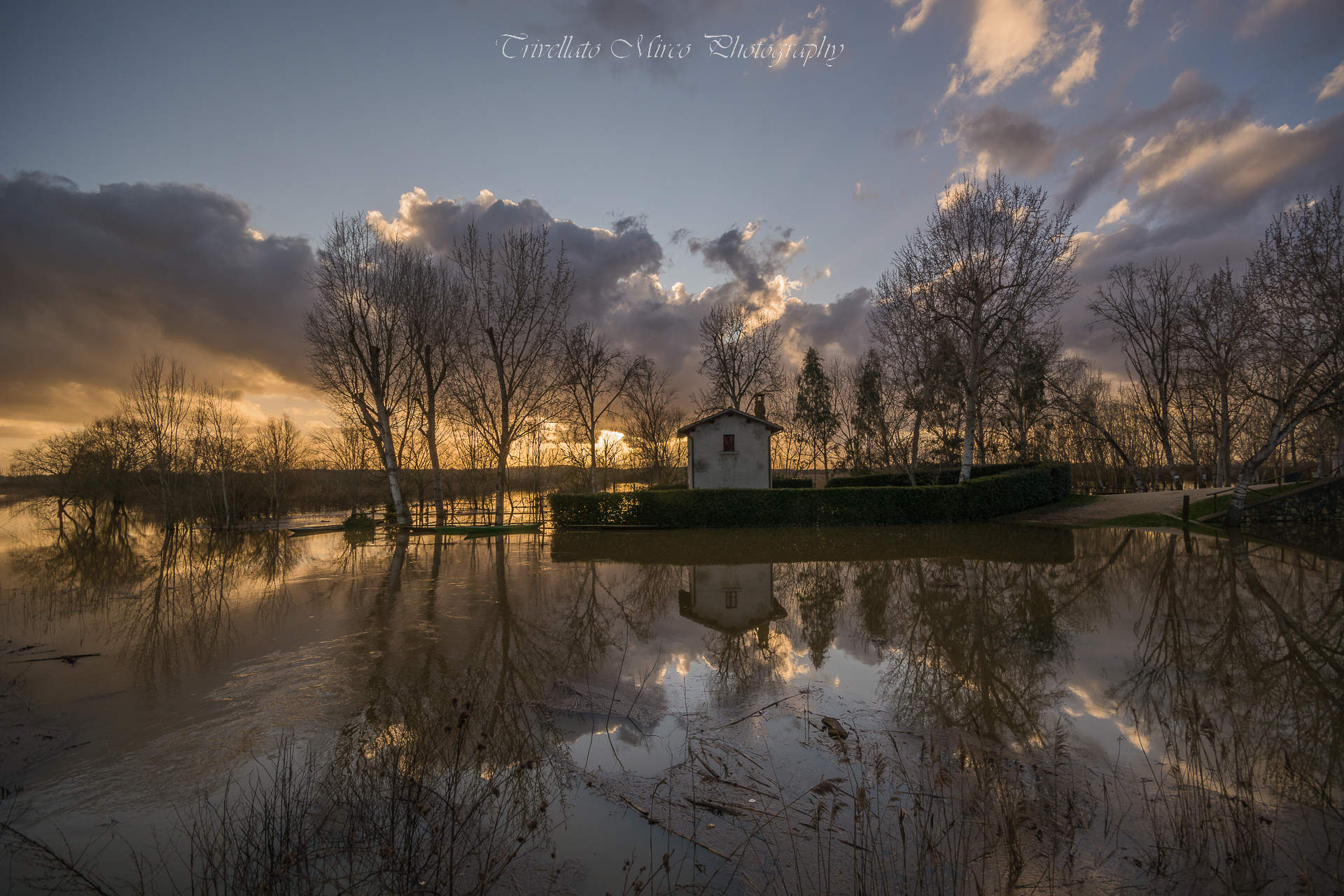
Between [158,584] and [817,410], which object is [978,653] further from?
[817,410]

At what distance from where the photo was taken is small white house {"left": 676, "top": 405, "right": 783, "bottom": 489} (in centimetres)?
2906

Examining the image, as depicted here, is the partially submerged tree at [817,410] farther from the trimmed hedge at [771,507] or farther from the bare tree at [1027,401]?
→ the trimmed hedge at [771,507]

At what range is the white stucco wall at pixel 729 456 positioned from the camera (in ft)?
95.3

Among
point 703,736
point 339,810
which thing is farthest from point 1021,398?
point 339,810

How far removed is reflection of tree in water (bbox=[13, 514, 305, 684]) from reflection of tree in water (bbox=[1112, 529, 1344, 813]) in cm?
1115

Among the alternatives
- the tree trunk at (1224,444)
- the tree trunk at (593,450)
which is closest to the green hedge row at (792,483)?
the tree trunk at (593,450)

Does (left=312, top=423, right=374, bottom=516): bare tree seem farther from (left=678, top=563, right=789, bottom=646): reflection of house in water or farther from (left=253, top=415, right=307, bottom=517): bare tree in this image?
(left=678, top=563, right=789, bottom=646): reflection of house in water

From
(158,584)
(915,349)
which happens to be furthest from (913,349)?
(158,584)

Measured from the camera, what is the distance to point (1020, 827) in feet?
12.0

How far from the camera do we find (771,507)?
23500 mm

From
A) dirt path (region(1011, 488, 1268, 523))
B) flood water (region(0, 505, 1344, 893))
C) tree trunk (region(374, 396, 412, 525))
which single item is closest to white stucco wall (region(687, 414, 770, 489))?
dirt path (region(1011, 488, 1268, 523))

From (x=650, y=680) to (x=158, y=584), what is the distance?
14.2m

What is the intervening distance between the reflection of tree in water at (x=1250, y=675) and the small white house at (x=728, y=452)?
1869 cm

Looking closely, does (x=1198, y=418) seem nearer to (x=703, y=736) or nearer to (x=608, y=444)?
(x=608, y=444)
